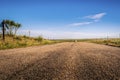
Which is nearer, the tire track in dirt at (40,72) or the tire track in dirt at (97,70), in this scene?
the tire track in dirt at (40,72)

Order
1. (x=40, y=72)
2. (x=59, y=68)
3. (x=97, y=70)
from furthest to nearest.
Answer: (x=59, y=68)
(x=97, y=70)
(x=40, y=72)

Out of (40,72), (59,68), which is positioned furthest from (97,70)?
(40,72)

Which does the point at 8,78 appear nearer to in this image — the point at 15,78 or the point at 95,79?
the point at 15,78

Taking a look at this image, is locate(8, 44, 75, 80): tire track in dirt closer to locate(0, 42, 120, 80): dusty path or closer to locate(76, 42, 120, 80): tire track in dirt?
locate(0, 42, 120, 80): dusty path

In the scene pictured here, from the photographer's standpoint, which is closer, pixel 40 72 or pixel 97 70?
pixel 40 72

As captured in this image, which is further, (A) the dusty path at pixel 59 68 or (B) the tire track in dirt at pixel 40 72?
(A) the dusty path at pixel 59 68

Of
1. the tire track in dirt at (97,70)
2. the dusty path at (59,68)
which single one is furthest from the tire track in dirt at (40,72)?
the tire track in dirt at (97,70)

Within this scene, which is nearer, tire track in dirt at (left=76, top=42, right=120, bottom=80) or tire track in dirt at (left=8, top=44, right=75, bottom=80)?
tire track in dirt at (left=8, top=44, right=75, bottom=80)

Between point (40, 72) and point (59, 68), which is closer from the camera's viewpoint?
point (40, 72)

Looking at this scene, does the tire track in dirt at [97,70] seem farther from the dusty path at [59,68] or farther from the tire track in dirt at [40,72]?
the tire track in dirt at [40,72]

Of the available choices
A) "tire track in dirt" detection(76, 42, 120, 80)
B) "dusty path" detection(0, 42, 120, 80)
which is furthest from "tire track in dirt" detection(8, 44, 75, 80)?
"tire track in dirt" detection(76, 42, 120, 80)

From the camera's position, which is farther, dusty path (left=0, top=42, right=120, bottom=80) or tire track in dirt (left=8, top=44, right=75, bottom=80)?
dusty path (left=0, top=42, right=120, bottom=80)

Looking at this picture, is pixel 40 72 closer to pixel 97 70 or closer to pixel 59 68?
pixel 59 68

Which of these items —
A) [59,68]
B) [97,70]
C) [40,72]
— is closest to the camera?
[40,72]
